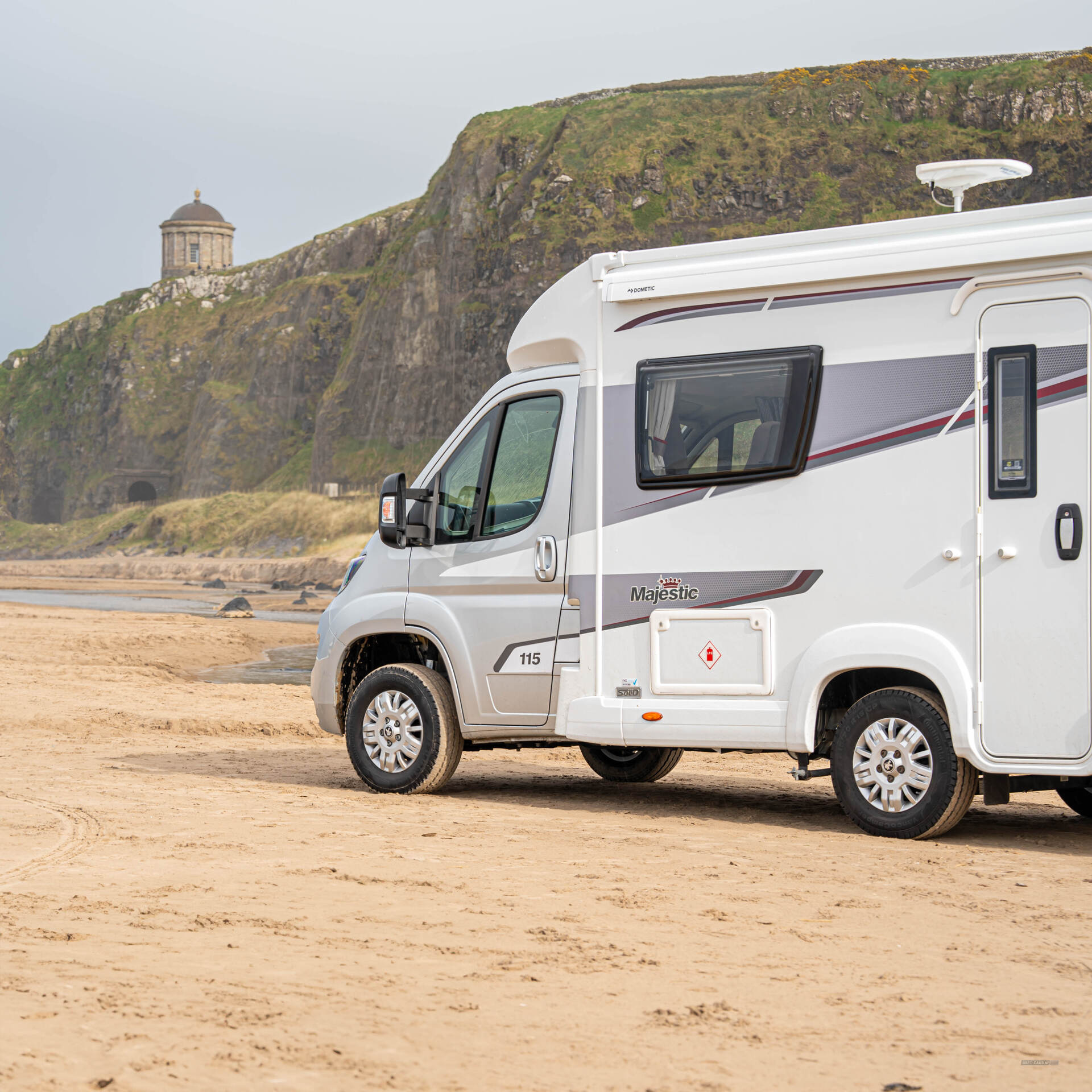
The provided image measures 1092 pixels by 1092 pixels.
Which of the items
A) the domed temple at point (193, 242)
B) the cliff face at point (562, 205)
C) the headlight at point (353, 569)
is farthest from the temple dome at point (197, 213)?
the headlight at point (353, 569)

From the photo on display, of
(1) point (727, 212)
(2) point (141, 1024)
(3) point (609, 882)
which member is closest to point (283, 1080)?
(2) point (141, 1024)

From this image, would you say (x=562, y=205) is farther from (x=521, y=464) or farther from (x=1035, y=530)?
(x=1035, y=530)

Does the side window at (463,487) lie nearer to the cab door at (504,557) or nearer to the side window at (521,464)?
the cab door at (504,557)

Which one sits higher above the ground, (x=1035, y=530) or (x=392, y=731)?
(x=1035, y=530)

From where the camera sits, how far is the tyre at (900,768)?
297 inches

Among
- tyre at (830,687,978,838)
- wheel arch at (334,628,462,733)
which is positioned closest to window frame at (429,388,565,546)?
wheel arch at (334,628,462,733)

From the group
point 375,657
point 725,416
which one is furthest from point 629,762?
point 725,416

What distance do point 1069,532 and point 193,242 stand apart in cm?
16001

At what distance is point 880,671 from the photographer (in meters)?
8.02

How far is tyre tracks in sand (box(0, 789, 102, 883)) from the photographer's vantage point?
6.68m

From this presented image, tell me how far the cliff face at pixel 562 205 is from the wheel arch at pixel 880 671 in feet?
212

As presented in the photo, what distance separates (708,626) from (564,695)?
44.5 inches

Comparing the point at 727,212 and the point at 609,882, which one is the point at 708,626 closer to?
the point at 609,882

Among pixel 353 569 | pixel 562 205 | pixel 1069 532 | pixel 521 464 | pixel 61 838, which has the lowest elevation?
pixel 61 838
